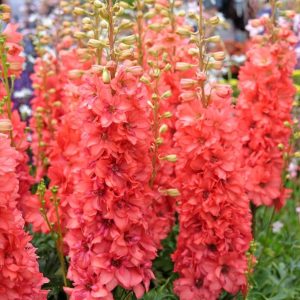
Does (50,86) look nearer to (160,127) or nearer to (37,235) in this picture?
(37,235)

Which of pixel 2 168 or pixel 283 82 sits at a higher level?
pixel 2 168

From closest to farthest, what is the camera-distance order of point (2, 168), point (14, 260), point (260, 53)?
1. point (2, 168)
2. point (14, 260)
3. point (260, 53)

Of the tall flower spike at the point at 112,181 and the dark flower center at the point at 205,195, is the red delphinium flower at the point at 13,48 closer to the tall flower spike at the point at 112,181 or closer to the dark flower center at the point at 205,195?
the tall flower spike at the point at 112,181

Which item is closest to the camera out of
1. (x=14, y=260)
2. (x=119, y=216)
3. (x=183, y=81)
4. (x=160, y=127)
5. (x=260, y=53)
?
(x=14, y=260)

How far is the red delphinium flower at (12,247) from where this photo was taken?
2525 mm

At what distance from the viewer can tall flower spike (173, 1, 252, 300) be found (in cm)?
326

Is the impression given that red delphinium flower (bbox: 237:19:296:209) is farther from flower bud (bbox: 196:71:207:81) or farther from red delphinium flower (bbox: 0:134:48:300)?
red delphinium flower (bbox: 0:134:48:300)

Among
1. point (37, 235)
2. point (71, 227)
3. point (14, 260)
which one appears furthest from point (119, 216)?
point (37, 235)

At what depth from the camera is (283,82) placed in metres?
4.25

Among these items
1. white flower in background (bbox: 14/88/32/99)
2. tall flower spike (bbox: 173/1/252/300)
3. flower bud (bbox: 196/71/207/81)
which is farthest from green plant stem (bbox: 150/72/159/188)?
white flower in background (bbox: 14/88/32/99)

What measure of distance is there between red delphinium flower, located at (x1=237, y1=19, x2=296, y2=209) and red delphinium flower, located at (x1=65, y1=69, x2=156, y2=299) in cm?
129

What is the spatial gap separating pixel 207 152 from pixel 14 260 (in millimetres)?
1127

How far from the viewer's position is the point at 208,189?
132 inches

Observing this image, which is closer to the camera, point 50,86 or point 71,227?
point 71,227
